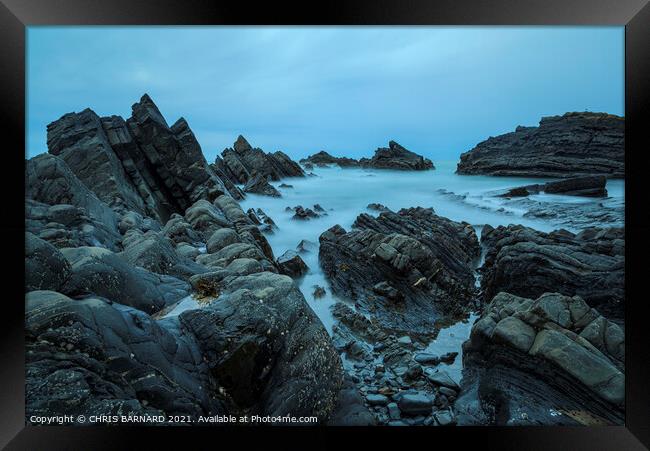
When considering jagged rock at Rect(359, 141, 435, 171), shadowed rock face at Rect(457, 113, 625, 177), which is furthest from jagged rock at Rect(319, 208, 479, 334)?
shadowed rock face at Rect(457, 113, 625, 177)

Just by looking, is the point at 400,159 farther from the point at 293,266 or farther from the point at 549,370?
the point at 549,370

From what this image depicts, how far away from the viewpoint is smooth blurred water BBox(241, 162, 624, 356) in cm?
514

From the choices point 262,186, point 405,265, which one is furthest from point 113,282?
point 405,265

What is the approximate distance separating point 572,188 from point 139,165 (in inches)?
457

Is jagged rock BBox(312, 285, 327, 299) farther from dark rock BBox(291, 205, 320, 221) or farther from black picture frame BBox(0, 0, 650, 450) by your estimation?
black picture frame BBox(0, 0, 650, 450)

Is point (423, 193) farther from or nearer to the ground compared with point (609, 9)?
nearer to the ground

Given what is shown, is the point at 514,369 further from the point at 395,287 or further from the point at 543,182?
the point at 543,182

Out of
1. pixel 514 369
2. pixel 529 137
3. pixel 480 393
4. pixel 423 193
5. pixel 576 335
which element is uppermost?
pixel 529 137

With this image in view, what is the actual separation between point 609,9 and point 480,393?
521 cm

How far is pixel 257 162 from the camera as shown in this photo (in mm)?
5754

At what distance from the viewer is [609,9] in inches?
161

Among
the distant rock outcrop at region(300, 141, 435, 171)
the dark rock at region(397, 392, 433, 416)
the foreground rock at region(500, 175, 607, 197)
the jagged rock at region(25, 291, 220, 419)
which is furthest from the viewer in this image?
the distant rock outcrop at region(300, 141, 435, 171)

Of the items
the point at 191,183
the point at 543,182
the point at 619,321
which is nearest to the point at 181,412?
the point at 619,321

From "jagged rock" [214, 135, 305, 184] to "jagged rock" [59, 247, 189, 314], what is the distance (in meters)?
2.54
